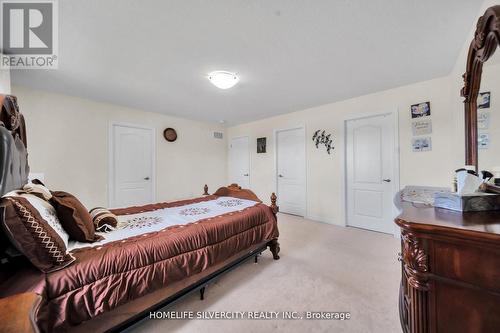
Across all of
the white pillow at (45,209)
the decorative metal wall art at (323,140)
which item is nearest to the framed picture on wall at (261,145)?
the decorative metal wall art at (323,140)

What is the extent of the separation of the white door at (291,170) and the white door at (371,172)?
924 mm

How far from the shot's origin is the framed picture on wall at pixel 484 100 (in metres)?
1.09

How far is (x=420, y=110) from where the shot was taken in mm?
2723

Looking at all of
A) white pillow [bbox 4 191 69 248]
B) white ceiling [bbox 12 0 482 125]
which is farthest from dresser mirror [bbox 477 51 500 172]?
white pillow [bbox 4 191 69 248]

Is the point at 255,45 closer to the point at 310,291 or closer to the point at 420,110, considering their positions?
the point at 310,291

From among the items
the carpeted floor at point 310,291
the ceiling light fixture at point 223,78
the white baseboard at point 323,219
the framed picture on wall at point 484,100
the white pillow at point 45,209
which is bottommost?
the carpeted floor at point 310,291

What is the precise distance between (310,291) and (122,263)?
1544mm

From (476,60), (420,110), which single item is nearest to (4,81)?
(476,60)

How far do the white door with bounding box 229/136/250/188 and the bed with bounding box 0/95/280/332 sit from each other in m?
3.08

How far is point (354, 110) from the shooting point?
3.32m

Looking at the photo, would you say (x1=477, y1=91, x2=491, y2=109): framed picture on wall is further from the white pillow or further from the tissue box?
the white pillow

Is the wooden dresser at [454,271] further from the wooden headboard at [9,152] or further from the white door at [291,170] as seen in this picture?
the white door at [291,170]

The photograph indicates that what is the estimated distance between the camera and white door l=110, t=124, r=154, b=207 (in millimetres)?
3629

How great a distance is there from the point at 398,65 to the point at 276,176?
9.65ft
